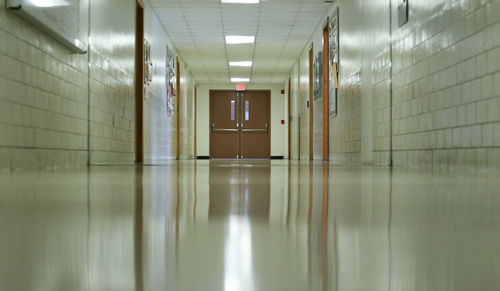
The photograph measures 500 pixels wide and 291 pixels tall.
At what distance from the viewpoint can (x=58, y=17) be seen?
470 cm

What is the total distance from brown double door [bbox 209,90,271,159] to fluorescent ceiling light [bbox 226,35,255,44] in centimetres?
789

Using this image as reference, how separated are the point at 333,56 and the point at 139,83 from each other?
334cm

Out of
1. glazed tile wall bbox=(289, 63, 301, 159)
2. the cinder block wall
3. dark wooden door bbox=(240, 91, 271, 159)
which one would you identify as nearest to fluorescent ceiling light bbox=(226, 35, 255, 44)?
glazed tile wall bbox=(289, 63, 301, 159)

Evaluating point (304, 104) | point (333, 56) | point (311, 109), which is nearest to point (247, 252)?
point (333, 56)

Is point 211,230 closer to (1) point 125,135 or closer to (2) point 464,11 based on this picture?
(2) point 464,11

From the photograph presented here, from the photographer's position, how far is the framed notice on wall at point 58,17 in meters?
3.96

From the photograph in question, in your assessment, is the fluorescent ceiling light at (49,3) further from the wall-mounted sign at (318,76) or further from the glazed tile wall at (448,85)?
the wall-mounted sign at (318,76)

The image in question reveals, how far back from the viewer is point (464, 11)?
3.83 meters

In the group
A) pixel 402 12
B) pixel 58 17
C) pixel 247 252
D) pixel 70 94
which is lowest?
pixel 247 252

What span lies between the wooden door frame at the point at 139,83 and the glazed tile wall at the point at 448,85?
174 inches

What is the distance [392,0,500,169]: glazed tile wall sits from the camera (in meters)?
3.46

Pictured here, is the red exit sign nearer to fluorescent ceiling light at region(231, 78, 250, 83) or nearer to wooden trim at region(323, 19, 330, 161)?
fluorescent ceiling light at region(231, 78, 250, 83)

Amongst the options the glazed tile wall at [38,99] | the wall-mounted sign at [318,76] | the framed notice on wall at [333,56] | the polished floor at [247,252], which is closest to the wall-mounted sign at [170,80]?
the wall-mounted sign at [318,76]

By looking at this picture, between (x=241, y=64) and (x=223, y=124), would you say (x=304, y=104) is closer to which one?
(x=241, y=64)
